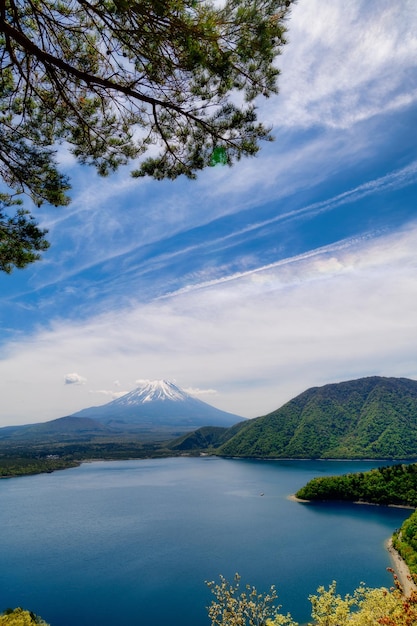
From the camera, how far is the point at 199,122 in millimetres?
6617

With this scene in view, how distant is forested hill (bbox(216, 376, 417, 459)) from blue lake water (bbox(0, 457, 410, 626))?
3494 cm

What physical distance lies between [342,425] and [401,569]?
90216 millimetres

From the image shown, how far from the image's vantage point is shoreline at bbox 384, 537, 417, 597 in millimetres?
26305

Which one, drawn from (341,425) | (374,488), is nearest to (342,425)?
(341,425)

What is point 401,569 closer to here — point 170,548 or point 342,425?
point 170,548

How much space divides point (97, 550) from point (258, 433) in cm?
9181

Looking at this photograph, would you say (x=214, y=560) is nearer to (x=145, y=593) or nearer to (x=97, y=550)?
(x=145, y=593)

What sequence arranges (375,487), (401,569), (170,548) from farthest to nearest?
(375,487), (170,548), (401,569)

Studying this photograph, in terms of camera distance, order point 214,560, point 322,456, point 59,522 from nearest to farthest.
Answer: point 214,560 → point 59,522 → point 322,456

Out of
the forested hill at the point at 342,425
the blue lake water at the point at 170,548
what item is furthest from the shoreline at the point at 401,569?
the forested hill at the point at 342,425

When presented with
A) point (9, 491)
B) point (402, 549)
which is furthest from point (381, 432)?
point (9, 491)

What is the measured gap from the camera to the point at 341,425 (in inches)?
4574

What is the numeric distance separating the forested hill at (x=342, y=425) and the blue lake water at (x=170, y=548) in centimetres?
3494

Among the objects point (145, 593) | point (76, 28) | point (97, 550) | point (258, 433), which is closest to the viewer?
point (76, 28)
